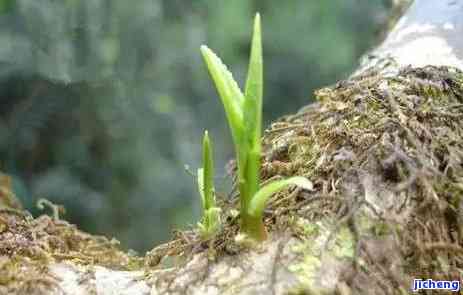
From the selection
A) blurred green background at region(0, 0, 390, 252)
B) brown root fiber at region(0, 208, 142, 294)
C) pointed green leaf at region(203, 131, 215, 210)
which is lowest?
brown root fiber at region(0, 208, 142, 294)

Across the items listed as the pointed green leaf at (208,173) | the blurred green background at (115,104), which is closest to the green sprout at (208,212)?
the pointed green leaf at (208,173)

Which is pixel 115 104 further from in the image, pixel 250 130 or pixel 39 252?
pixel 250 130

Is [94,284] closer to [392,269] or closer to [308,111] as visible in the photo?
[392,269]

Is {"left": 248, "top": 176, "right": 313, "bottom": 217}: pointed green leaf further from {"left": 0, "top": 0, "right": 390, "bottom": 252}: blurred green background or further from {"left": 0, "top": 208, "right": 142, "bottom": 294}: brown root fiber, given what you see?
{"left": 0, "top": 0, "right": 390, "bottom": 252}: blurred green background

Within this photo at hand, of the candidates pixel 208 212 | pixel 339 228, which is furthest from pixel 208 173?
pixel 339 228

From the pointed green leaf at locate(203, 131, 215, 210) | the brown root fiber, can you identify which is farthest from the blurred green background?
the pointed green leaf at locate(203, 131, 215, 210)
